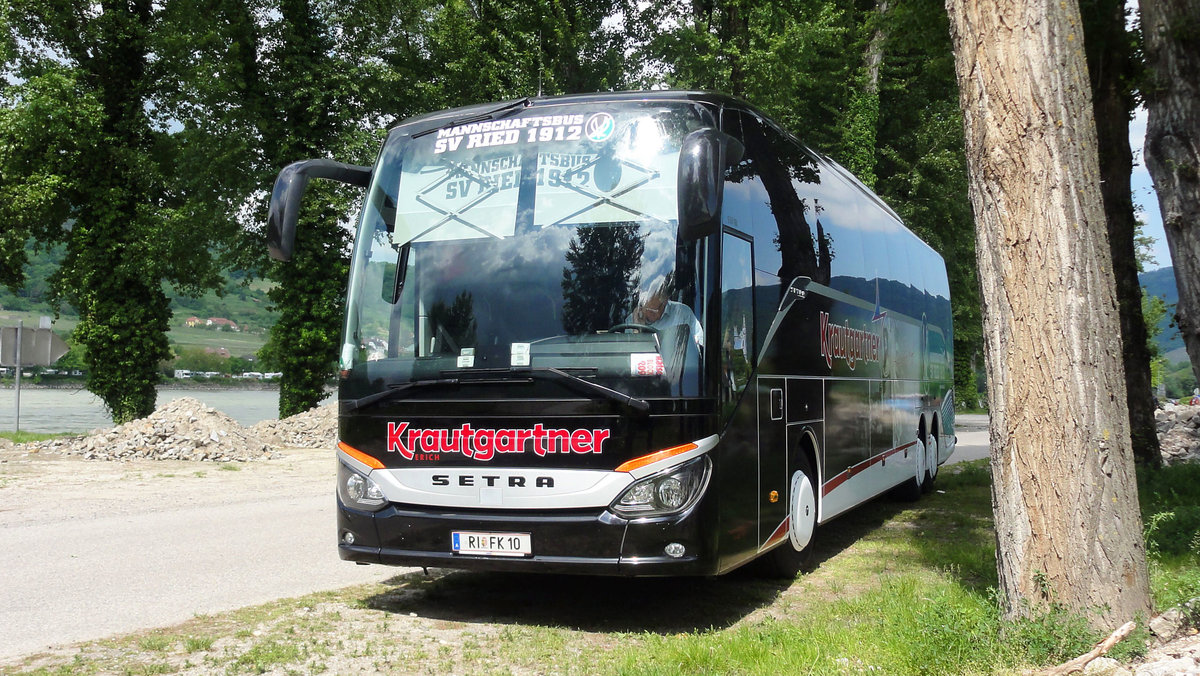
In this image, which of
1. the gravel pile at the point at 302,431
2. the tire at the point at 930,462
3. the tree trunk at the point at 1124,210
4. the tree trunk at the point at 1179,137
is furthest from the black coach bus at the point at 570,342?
the gravel pile at the point at 302,431

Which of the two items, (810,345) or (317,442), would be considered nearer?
Result: (810,345)

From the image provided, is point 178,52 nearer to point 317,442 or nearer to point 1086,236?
point 317,442

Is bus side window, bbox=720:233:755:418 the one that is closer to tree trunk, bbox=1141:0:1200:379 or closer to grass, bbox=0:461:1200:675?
grass, bbox=0:461:1200:675

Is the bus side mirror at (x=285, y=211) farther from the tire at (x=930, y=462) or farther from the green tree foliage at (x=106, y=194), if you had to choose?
the green tree foliage at (x=106, y=194)

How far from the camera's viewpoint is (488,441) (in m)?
6.40

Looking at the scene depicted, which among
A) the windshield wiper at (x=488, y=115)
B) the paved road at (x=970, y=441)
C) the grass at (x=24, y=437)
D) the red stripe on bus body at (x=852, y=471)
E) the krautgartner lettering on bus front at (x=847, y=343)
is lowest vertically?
the paved road at (x=970, y=441)

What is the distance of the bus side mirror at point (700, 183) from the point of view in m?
5.91

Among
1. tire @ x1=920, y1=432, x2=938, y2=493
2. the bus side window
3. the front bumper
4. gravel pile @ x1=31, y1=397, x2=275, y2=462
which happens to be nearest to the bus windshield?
the bus side window

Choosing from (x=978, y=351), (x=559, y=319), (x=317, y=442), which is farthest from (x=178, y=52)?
Answer: (x=978, y=351)

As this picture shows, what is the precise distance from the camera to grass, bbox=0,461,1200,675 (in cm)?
498

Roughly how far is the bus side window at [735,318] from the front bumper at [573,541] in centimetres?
83

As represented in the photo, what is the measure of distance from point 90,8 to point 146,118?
3166 millimetres

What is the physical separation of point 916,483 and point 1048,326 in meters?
8.99

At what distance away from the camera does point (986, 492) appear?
567 inches
